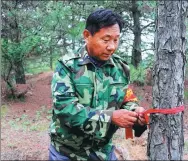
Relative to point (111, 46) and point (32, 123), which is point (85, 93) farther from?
point (32, 123)

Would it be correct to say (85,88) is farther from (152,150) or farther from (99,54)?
(152,150)

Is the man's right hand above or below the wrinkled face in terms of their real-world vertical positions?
below

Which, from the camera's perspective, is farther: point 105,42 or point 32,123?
point 32,123

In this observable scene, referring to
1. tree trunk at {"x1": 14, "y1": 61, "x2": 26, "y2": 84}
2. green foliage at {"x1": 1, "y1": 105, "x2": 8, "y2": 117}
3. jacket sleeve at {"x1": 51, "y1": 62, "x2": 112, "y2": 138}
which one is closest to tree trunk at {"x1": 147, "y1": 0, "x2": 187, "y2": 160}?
jacket sleeve at {"x1": 51, "y1": 62, "x2": 112, "y2": 138}

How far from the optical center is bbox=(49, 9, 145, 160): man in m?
2.01

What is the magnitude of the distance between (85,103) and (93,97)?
0.06 metres

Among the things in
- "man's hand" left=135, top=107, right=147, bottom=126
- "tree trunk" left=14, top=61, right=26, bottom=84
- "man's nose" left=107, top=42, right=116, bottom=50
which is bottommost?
"tree trunk" left=14, top=61, right=26, bottom=84

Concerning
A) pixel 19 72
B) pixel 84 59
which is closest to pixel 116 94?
pixel 84 59

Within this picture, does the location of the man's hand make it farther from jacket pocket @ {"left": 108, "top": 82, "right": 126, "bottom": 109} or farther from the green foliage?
the green foliage

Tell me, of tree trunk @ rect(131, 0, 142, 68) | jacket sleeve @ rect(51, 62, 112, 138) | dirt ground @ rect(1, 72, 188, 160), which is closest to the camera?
jacket sleeve @ rect(51, 62, 112, 138)

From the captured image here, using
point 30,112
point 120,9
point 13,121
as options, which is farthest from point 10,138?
point 120,9

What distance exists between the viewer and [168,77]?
2.20 m

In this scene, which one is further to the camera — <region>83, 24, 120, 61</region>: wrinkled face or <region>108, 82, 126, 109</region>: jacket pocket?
<region>108, 82, 126, 109</region>: jacket pocket

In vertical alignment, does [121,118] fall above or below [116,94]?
below
